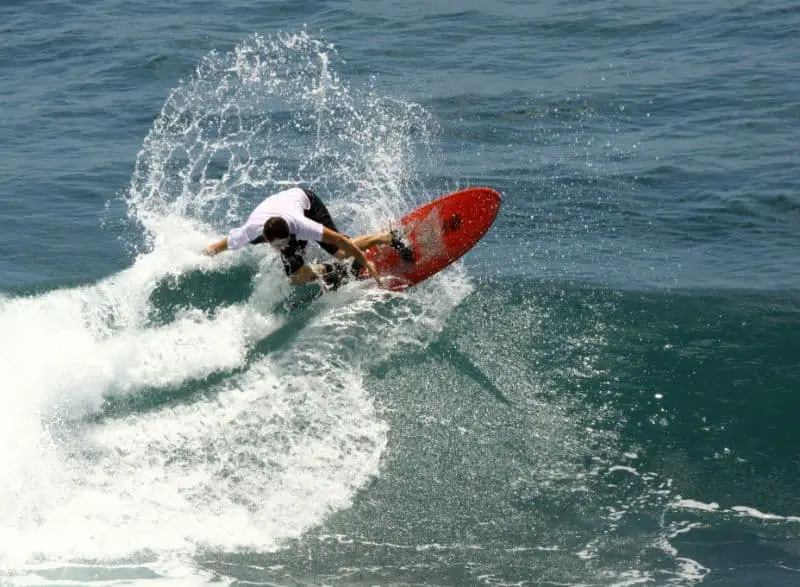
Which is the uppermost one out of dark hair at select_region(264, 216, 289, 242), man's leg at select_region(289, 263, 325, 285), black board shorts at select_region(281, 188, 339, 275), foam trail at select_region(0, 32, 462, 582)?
dark hair at select_region(264, 216, 289, 242)

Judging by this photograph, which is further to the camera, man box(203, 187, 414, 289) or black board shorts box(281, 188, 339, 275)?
black board shorts box(281, 188, 339, 275)

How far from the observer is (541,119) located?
1708 cm

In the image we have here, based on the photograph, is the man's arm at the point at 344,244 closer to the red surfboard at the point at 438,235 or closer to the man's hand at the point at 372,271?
the man's hand at the point at 372,271

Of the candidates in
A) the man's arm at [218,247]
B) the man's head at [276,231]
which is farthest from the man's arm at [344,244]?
the man's arm at [218,247]

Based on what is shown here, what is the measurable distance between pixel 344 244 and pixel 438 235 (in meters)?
1.55

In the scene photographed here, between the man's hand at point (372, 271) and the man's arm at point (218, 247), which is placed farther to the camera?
the man's arm at point (218, 247)

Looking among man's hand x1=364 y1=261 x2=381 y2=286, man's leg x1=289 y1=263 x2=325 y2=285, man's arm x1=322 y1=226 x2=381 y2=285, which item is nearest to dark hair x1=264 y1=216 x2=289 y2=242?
man's arm x1=322 y1=226 x2=381 y2=285

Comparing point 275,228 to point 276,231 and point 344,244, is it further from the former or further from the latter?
point 344,244

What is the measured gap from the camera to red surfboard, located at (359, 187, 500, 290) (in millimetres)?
10594

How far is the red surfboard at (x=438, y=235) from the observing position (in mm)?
10594

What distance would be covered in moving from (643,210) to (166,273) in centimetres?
653

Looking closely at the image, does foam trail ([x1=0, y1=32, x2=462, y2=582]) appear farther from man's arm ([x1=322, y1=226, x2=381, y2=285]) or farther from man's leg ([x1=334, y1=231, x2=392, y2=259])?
man's arm ([x1=322, y1=226, x2=381, y2=285])

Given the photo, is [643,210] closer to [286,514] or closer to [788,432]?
[788,432]

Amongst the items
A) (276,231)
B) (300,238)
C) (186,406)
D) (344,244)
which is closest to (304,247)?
(300,238)
